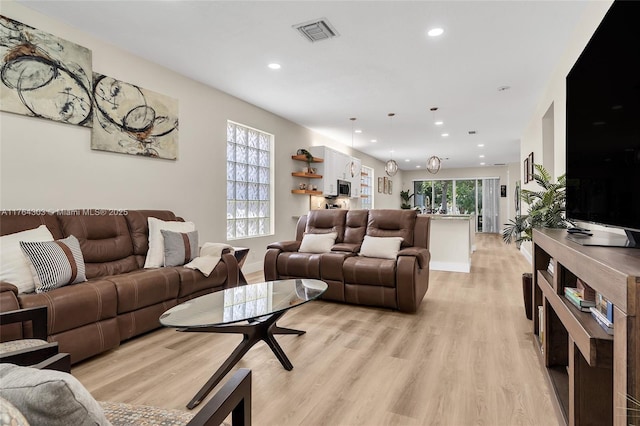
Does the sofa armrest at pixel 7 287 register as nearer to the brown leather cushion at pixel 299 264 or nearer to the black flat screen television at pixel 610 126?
the brown leather cushion at pixel 299 264

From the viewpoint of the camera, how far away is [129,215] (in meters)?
3.29

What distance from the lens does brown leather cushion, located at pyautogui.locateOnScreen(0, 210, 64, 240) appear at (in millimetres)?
2371

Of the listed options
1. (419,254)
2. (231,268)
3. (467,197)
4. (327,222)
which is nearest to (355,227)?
(327,222)

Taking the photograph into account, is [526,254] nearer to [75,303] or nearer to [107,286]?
[107,286]

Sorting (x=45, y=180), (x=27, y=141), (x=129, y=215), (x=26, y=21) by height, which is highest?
(x=26, y=21)

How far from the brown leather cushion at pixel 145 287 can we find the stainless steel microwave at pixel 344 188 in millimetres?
4862

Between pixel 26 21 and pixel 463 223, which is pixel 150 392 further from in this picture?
pixel 463 223

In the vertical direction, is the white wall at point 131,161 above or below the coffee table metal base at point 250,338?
above

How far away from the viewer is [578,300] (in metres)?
1.33

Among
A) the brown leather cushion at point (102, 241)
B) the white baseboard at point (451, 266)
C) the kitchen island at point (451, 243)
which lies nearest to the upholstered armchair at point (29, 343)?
the brown leather cushion at point (102, 241)

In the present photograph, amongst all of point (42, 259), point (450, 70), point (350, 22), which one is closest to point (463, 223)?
point (450, 70)

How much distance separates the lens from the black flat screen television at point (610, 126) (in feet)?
3.69

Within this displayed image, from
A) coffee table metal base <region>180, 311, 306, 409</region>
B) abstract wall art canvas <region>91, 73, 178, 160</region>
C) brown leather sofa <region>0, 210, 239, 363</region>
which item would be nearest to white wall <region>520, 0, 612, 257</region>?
coffee table metal base <region>180, 311, 306, 409</region>

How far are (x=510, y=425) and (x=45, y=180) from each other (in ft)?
12.4
